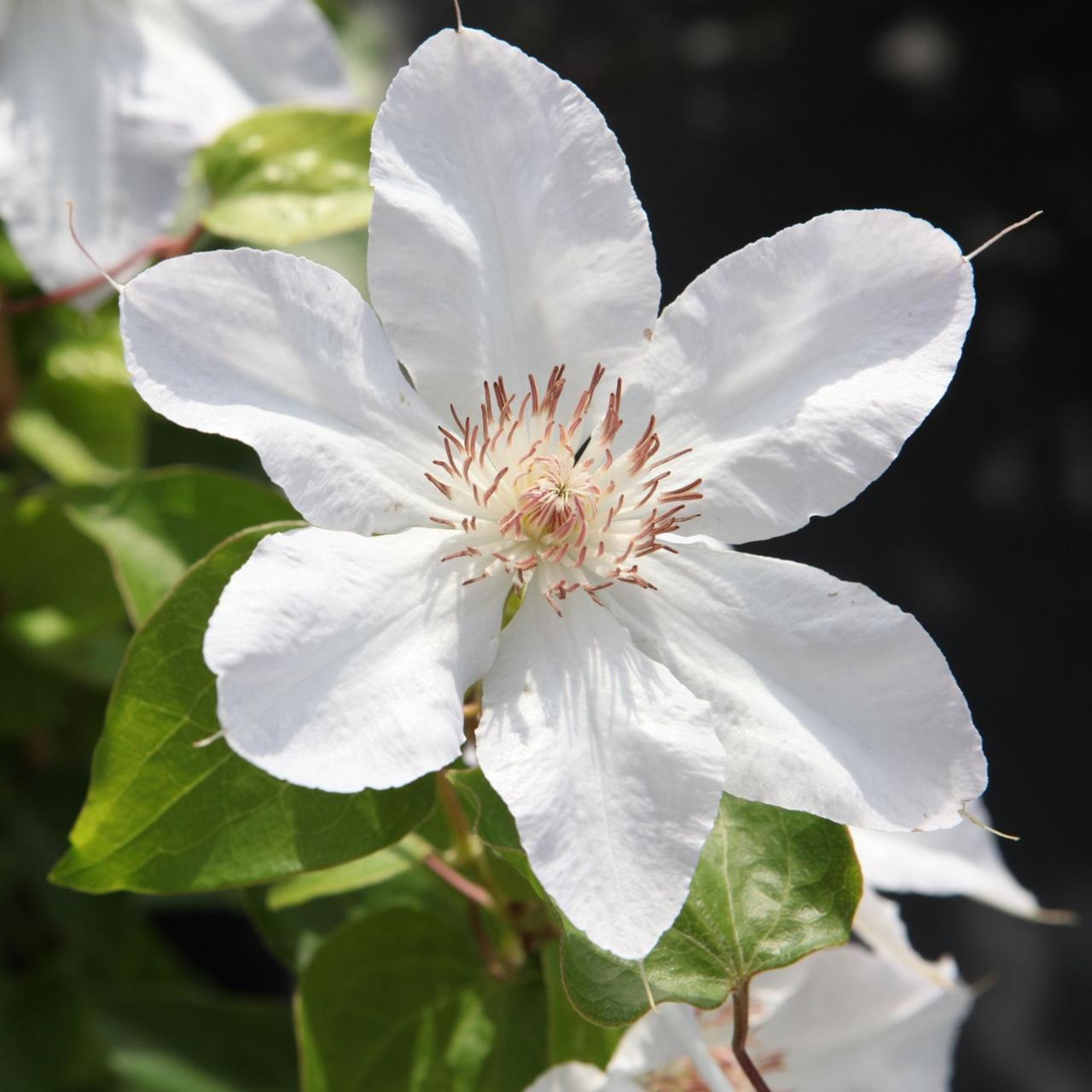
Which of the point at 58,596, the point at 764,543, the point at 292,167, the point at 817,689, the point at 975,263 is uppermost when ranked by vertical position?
the point at 292,167

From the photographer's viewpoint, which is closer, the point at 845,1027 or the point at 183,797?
the point at 183,797

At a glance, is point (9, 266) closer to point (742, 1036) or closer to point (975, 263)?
point (742, 1036)

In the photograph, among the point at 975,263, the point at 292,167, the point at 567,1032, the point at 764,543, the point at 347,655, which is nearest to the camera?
the point at 347,655

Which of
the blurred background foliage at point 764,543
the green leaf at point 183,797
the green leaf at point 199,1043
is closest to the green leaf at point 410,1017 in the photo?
the blurred background foliage at point 764,543

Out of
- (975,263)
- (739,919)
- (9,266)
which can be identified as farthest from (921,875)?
(975,263)

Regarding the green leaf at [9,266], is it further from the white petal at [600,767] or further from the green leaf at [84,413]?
the white petal at [600,767]

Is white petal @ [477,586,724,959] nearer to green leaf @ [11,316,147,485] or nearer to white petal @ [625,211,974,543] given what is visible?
white petal @ [625,211,974,543]

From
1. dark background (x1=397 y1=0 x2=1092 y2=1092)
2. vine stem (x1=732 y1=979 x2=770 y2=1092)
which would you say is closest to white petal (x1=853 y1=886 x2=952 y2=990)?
vine stem (x1=732 y1=979 x2=770 y2=1092)
